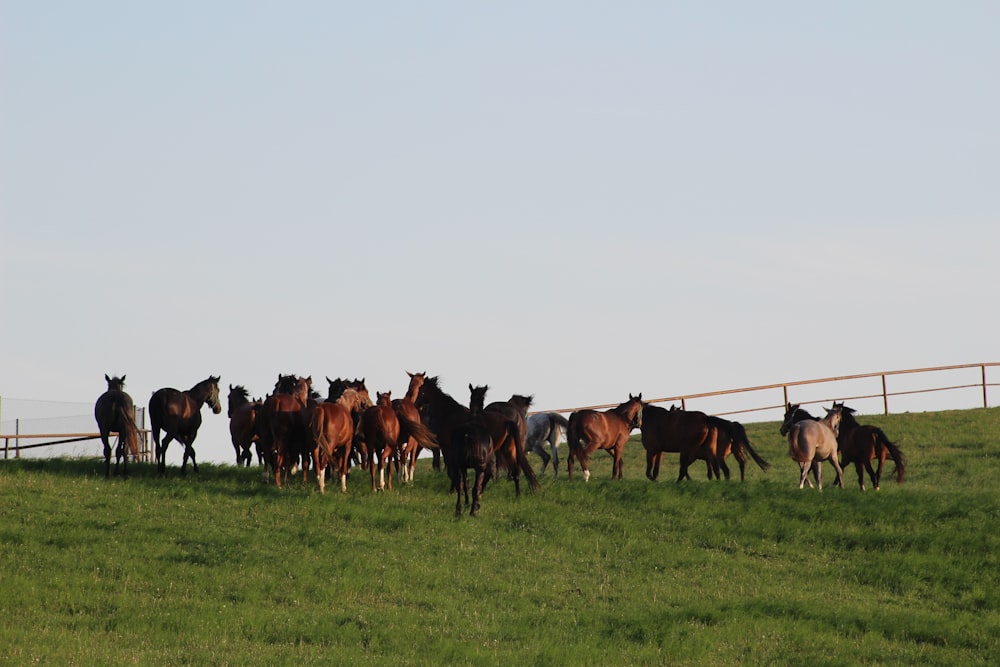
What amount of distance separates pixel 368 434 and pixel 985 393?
2946 centimetres

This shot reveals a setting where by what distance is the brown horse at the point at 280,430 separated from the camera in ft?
75.5

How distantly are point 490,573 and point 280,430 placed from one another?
6.49m

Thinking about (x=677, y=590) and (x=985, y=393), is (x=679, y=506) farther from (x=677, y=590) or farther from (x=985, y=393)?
(x=985, y=393)

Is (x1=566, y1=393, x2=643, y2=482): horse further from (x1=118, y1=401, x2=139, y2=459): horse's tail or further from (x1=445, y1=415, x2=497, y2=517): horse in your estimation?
(x1=118, y1=401, x2=139, y2=459): horse's tail

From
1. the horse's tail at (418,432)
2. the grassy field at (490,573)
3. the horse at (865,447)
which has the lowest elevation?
the grassy field at (490,573)

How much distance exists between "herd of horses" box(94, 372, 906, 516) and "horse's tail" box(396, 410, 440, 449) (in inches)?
0.9

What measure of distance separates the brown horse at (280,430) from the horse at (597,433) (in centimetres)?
634

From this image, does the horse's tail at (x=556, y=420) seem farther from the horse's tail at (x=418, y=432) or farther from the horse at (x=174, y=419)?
the horse at (x=174, y=419)

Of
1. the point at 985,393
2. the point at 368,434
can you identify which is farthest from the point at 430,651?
the point at 985,393

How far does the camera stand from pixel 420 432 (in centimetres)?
2283

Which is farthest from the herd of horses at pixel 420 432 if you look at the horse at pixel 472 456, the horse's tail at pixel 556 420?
the horse's tail at pixel 556 420

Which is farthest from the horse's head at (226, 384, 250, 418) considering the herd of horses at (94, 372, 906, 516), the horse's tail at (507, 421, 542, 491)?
the horse's tail at (507, 421, 542, 491)

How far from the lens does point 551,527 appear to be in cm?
2095

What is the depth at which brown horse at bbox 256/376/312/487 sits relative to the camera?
23000 mm
